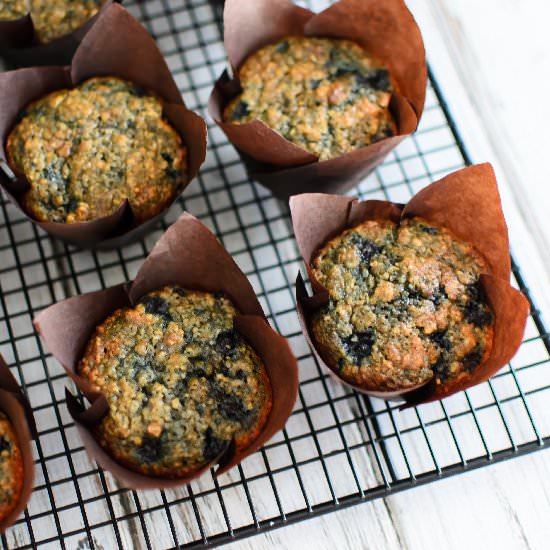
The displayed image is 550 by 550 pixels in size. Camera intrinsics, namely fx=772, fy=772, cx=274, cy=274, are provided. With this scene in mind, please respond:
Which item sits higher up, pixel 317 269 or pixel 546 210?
pixel 317 269

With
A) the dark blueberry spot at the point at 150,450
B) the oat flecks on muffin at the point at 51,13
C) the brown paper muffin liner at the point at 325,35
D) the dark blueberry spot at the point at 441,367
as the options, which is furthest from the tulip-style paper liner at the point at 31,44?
the dark blueberry spot at the point at 441,367

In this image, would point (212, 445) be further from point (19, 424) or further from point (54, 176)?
point (54, 176)

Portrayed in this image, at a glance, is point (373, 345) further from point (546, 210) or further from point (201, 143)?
point (546, 210)

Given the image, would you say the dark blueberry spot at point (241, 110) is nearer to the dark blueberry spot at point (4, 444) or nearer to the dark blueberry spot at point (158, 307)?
the dark blueberry spot at point (158, 307)

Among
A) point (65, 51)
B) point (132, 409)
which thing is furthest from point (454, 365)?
point (65, 51)

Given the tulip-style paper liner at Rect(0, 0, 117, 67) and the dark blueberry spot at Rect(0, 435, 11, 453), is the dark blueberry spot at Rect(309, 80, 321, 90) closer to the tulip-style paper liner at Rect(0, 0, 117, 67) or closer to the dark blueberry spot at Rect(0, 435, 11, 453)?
the tulip-style paper liner at Rect(0, 0, 117, 67)

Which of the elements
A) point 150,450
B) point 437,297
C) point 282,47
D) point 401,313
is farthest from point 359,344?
point 282,47

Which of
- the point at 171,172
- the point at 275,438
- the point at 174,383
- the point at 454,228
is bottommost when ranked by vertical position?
the point at 275,438
